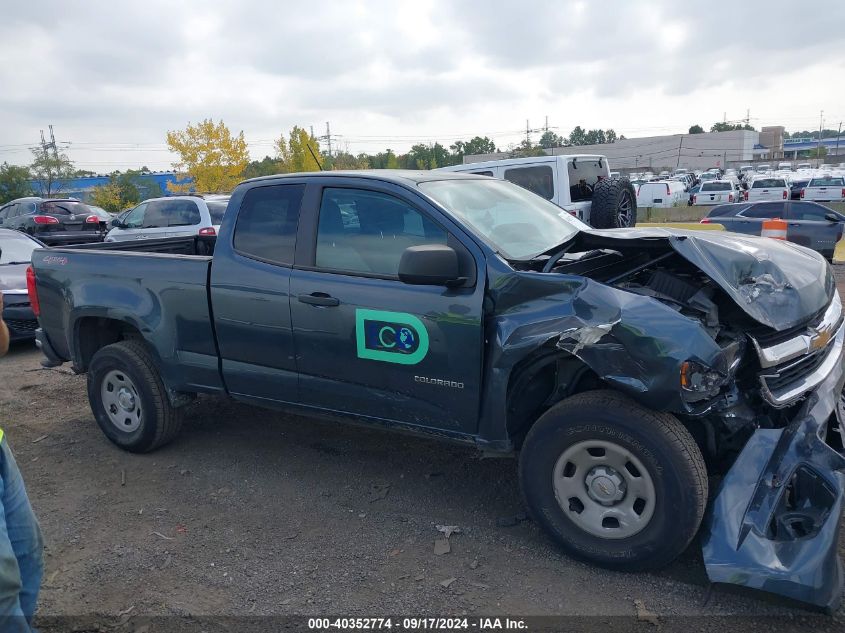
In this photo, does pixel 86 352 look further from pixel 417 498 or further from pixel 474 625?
pixel 474 625

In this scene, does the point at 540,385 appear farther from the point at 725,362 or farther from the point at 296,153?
the point at 296,153

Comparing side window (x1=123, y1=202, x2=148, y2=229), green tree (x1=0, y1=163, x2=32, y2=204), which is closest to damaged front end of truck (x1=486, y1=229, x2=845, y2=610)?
side window (x1=123, y1=202, x2=148, y2=229)

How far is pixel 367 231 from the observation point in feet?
12.8

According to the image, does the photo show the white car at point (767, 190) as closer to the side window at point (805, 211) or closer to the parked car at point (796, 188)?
the parked car at point (796, 188)

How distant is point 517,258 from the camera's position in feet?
11.8

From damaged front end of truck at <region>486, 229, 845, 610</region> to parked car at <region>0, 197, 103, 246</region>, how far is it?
654 inches

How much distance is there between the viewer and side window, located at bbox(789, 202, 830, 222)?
15383 millimetres

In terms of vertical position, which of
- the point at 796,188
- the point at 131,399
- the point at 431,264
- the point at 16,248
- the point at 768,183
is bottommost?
the point at 131,399

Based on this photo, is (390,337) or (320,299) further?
(320,299)

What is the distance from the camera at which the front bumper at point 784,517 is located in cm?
271

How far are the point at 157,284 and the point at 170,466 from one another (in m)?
1.27

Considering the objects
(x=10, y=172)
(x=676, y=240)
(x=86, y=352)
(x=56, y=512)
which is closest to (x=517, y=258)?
(x=676, y=240)

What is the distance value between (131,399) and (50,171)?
161 ft

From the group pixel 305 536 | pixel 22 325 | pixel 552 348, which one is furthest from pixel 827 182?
pixel 305 536
